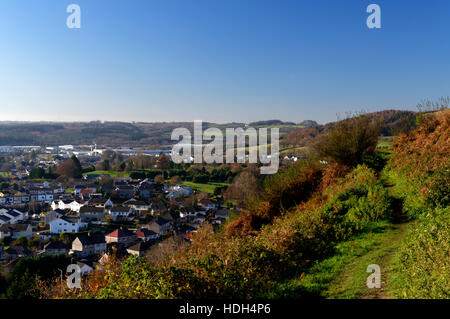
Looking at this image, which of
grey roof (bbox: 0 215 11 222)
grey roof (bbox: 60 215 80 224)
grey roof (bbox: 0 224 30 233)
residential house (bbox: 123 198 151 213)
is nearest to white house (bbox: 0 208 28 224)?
grey roof (bbox: 0 215 11 222)

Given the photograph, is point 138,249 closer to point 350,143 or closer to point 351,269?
point 350,143

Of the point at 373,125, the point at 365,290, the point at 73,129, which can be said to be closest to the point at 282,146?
the point at 373,125

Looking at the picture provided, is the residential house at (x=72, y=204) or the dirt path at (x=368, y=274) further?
the residential house at (x=72, y=204)

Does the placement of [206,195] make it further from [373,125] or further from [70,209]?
[373,125]

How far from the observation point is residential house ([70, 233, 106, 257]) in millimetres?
23131

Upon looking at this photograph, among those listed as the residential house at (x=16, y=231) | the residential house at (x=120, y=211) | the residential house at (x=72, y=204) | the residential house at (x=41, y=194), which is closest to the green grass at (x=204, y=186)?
the residential house at (x=120, y=211)

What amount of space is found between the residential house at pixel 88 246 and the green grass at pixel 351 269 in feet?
68.1

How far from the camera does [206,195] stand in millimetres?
42594

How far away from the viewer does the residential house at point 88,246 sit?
23131mm

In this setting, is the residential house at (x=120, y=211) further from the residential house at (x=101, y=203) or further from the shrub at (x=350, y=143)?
the shrub at (x=350, y=143)

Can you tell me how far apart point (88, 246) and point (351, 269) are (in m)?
22.7

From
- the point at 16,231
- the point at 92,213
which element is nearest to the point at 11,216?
the point at 16,231

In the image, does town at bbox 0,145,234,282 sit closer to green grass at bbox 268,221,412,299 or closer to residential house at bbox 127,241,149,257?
residential house at bbox 127,241,149,257

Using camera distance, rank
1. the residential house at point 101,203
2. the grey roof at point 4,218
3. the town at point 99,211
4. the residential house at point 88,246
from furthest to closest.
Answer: the residential house at point 101,203 < the grey roof at point 4,218 < the town at point 99,211 < the residential house at point 88,246
